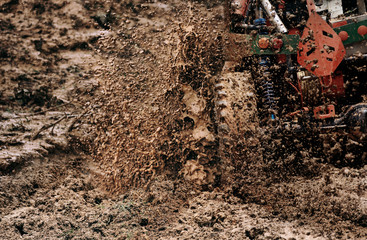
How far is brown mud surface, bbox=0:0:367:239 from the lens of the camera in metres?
1.96

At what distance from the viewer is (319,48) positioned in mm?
2389

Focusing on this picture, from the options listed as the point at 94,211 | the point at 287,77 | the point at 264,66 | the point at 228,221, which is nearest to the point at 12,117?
the point at 94,211

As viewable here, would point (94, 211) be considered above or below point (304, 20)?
below

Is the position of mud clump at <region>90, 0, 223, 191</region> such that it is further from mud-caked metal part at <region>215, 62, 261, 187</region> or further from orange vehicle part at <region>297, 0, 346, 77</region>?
orange vehicle part at <region>297, 0, 346, 77</region>

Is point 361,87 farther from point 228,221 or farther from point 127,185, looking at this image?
point 127,185

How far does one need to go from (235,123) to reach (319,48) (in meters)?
1.03

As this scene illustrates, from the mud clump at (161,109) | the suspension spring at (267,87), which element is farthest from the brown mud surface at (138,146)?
the suspension spring at (267,87)

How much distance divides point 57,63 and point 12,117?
0.73 meters

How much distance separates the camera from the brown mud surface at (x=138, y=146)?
1961 millimetres

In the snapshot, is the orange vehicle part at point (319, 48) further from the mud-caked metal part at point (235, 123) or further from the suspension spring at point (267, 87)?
the mud-caked metal part at point (235, 123)

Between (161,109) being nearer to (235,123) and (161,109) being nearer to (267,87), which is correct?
(235,123)

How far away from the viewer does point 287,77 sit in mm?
2510

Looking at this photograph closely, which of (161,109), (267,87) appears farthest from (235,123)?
(161,109)

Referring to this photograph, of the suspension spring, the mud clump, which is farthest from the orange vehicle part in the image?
the mud clump
